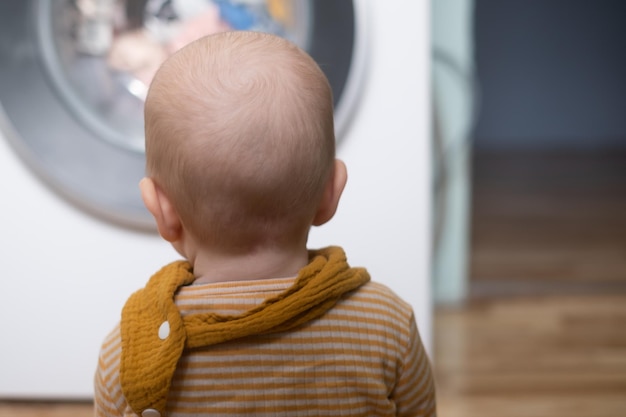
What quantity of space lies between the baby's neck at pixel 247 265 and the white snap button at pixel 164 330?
56 mm

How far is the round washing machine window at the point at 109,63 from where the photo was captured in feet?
4.41

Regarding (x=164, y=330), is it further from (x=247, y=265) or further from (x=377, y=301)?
(x=377, y=301)

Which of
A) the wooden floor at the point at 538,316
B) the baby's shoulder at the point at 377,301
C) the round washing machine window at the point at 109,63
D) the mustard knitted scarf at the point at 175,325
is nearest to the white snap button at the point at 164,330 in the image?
the mustard knitted scarf at the point at 175,325

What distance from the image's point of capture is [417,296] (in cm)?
148

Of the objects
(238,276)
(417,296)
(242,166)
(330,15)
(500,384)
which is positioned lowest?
(500,384)

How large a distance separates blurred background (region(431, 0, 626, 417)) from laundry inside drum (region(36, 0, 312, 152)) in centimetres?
70

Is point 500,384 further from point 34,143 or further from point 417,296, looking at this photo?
point 34,143

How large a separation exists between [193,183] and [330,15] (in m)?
0.64

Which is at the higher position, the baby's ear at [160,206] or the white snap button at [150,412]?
the baby's ear at [160,206]

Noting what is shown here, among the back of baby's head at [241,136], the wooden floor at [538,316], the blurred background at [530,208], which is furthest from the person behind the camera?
the blurred background at [530,208]

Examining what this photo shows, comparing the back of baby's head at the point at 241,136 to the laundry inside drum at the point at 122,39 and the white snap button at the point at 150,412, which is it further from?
the laundry inside drum at the point at 122,39

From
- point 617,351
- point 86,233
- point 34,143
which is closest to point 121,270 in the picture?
point 86,233

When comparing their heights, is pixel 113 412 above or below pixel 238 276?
below

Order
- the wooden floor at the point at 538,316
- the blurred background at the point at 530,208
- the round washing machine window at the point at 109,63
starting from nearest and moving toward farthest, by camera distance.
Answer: the round washing machine window at the point at 109,63 → the wooden floor at the point at 538,316 → the blurred background at the point at 530,208
